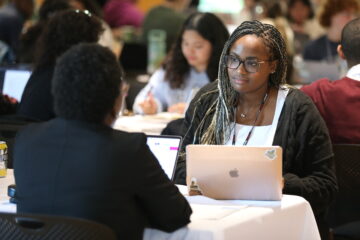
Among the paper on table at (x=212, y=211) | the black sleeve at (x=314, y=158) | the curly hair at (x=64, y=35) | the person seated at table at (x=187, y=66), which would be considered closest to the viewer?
the paper on table at (x=212, y=211)

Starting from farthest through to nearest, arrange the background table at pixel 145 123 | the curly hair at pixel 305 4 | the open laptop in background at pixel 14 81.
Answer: the curly hair at pixel 305 4 → the open laptop in background at pixel 14 81 → the background table at pixel 145 123

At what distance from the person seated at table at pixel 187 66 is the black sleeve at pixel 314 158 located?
2041 millimetres

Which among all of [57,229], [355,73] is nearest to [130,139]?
[57,229]

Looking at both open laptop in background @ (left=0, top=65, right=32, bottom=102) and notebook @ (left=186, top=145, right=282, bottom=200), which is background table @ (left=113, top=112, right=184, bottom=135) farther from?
notebook @ (left=186, top=145, right=282, bottom=200)

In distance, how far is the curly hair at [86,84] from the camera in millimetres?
2479

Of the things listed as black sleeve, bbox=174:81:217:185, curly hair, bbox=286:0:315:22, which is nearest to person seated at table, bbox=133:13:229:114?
black sleeve, bbox=174:81:217:185

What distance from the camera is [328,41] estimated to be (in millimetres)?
8188

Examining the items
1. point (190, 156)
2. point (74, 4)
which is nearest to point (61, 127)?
point (190, 156)

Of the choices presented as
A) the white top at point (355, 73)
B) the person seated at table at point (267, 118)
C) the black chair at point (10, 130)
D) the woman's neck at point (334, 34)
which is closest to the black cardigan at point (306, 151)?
the person seated at table at point (267, 118)

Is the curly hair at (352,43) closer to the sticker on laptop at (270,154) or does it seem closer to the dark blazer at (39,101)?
the sticker on laptop at (270,154)

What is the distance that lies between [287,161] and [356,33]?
2.94 feet

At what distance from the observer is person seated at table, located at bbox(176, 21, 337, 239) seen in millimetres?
3479

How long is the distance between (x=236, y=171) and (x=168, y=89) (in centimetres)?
290

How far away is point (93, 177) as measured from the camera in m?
2.50
